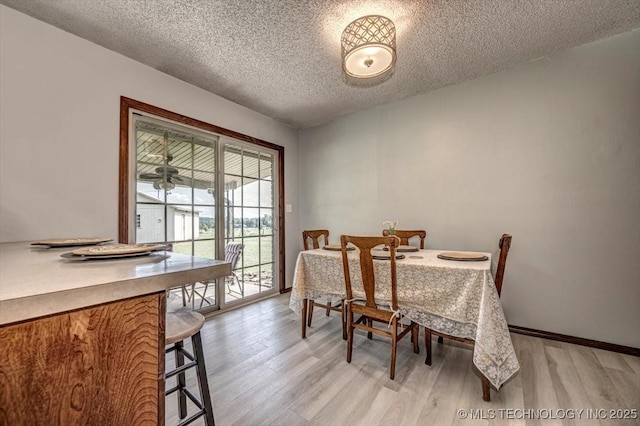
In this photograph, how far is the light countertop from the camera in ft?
1.60

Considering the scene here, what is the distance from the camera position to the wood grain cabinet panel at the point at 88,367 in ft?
1.63

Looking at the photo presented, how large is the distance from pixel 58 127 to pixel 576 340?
4625 mm

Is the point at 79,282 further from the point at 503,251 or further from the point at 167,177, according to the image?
the point at 167,177

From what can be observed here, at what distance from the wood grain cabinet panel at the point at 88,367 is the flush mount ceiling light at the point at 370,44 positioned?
198 cm

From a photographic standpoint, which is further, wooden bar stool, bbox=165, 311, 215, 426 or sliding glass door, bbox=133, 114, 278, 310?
sliding glass door, bbox=133, 114, 278, 310

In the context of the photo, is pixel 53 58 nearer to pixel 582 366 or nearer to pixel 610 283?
pixel 582 366

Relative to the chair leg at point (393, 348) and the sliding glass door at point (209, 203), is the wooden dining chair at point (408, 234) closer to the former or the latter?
the chair leg at point (393, 348)

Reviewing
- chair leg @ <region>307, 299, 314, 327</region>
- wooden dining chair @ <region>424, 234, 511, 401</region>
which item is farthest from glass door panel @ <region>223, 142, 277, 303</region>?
wooden dining chair @ <region>424, 234, 511, 401</region>

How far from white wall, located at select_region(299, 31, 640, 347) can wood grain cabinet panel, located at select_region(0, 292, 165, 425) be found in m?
2.89

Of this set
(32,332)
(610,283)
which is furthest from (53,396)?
(610,283)

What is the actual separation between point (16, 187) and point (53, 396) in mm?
2129

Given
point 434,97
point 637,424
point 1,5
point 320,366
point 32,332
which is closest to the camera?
point 32,332

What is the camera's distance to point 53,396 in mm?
536

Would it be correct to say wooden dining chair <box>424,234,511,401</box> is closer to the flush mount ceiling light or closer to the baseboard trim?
the baseboard trim
